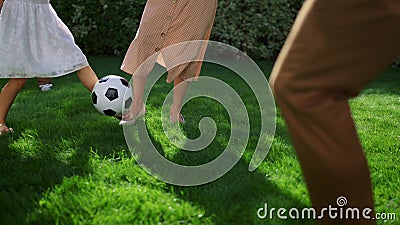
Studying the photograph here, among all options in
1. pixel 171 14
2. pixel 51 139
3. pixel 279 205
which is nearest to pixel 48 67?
pixel 51 139

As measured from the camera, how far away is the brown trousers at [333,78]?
1.31 m

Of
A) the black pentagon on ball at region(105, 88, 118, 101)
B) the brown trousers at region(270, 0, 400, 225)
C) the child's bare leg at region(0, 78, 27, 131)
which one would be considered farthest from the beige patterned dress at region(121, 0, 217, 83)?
the brown trousers at region(270, 0, 400, 225)

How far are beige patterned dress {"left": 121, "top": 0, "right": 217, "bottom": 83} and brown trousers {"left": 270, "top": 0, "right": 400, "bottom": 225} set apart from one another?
208 cm

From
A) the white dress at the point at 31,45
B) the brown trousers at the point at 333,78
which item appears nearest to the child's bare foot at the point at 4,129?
the white dress at the point at 31,45

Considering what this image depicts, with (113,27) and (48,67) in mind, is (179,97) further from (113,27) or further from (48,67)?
(113,27)

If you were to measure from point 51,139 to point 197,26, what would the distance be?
1193 mm

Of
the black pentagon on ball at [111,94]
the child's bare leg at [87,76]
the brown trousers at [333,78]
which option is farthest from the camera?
the child's bare leg at [87,76]

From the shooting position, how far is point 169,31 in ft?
11.3

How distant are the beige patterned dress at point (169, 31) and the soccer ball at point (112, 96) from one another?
268 mm

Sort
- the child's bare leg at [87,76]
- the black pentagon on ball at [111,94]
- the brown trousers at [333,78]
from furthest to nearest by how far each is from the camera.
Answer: the child's bare leg at [87,76]
the black pentagon on ball at [111,94]
the brown trousers at [333,78]

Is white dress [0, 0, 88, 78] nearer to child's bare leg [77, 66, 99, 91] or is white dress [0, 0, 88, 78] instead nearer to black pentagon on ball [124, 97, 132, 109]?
child's bare leg [77, 66, 99, 91]

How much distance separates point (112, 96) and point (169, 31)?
2.01ft

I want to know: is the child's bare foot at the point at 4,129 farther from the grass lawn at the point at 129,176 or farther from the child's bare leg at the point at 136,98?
the child's bare leg at the point at 136,98

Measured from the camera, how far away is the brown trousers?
4.29 feet
